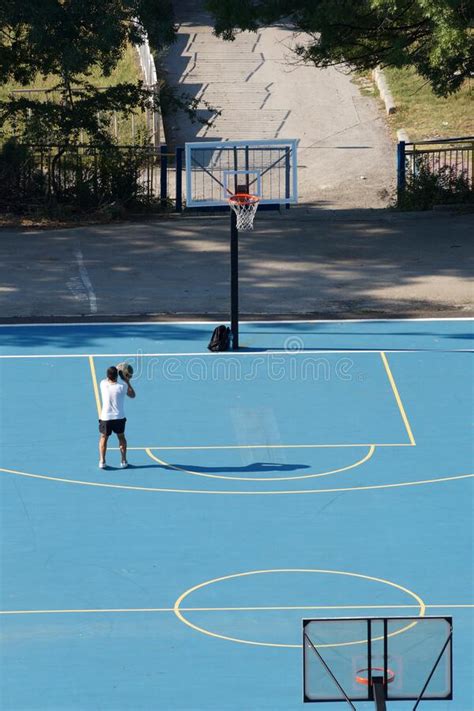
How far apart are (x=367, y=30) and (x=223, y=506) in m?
18.1

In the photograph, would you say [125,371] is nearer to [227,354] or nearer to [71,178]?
[227,354]

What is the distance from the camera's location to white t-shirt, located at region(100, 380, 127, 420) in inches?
688

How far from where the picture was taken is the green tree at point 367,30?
3033 cm

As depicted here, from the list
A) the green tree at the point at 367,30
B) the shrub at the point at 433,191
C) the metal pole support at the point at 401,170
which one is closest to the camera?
the green tree at the point at 367,30

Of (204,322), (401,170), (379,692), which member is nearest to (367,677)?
(379,692)

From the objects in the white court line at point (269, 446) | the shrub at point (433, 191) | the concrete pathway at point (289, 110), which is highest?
the concrete pathway at point (289, 110)

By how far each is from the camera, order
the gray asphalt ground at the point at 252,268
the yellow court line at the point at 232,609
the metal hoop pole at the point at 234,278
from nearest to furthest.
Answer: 1. the yellow court line at the point at 232,609
2. the metal hoop pole at the point at 234,278
3. the gray asphalt ground at the point at 252,268

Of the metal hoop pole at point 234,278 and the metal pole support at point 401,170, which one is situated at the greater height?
the metal pole support at point 401,170

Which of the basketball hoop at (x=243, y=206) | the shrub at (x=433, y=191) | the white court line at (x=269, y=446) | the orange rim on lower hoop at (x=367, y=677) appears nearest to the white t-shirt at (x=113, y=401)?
the white court line at (x=269, y=446)

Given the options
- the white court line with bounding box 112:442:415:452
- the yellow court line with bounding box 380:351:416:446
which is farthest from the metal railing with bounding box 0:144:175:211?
the white court line with bounding box 112:442:415:452

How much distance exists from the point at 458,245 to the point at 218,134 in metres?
17.6

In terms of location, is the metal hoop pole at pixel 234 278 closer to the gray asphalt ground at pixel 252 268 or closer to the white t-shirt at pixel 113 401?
the gray asphalt ground at pixel 252 268

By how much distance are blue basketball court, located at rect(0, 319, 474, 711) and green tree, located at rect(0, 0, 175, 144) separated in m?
9.38

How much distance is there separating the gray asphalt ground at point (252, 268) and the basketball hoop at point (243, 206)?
8.39 feet
